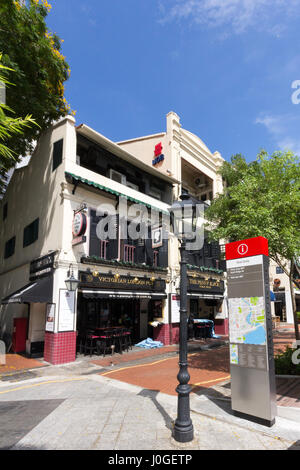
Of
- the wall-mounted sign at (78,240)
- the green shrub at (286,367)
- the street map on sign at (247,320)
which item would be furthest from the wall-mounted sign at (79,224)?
the green shrub at (286,367)

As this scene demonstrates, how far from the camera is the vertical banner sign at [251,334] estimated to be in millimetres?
5660

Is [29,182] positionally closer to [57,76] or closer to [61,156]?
[61,156]

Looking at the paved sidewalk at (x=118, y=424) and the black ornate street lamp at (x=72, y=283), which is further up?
the black ornate street lamp at (x=72, y=283)

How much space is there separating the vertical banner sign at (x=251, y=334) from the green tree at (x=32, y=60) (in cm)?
1032

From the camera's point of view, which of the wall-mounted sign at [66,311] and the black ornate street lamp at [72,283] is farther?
the black ornate street lamp at [72,283]

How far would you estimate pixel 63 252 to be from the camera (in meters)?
12.1

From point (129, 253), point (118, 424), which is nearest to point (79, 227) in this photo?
point (129, 253)

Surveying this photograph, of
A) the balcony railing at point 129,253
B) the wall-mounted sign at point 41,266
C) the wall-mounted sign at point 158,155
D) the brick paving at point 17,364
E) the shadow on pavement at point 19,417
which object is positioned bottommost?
the brick paving at point 17,364

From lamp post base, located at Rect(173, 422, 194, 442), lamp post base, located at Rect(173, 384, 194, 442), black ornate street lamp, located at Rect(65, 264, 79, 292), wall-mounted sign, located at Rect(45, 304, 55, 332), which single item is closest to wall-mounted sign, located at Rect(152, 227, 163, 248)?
black ornate street lamp, located at Rect(65, 264, 79, 292)

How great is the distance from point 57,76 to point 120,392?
14.0m

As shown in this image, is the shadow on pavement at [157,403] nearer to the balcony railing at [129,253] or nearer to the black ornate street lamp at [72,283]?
the black ornate street lamp at [72,283]

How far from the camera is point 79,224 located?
11.8m

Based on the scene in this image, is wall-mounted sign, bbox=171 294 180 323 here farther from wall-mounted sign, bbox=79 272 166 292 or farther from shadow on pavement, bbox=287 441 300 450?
shadow on pavement, bbox=287 441 300 450
